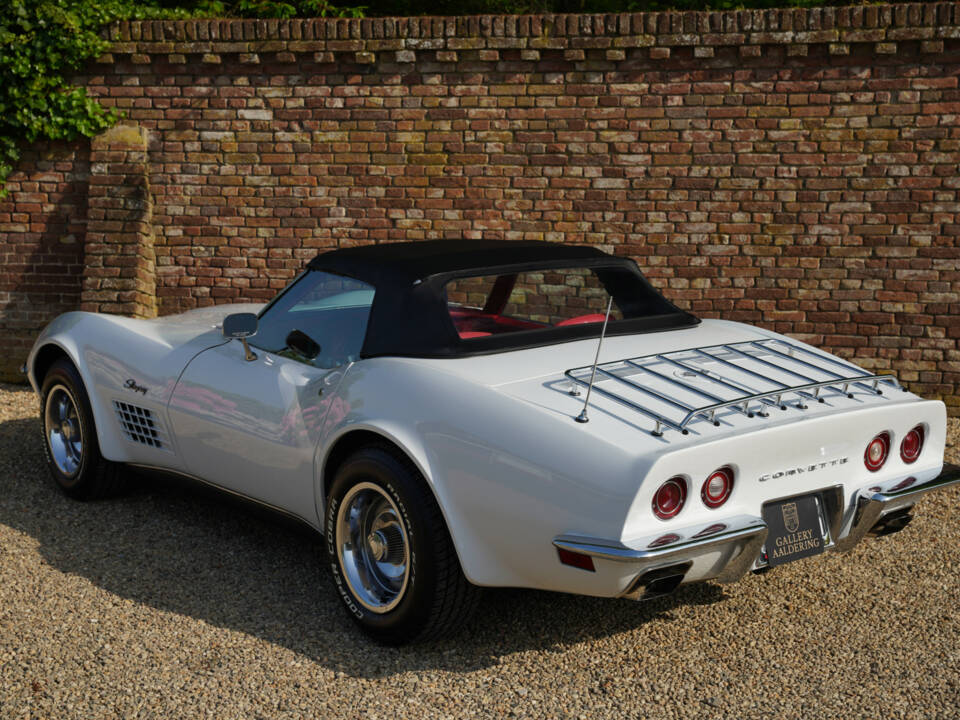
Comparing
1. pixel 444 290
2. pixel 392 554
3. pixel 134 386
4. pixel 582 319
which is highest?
pixel 444 290

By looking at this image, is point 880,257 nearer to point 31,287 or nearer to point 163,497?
point 163,497

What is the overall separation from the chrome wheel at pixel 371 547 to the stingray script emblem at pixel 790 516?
4.35ft

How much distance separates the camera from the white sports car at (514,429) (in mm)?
3438

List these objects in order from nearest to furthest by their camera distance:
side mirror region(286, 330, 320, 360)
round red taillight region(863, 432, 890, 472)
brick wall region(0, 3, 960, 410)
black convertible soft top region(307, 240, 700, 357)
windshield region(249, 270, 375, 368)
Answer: round red taillight region(863, 432, 890, 472)
black convertible soft top region(307, 240, 700, 357)
windshield region(249, 270, 375, 368)
side mirror region(286, 330, 320, 360)
brick wall region(0, 3, 960, 410)

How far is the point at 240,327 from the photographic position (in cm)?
465

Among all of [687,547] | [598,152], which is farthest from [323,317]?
[598,152]

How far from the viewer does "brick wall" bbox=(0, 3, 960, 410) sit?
7.62 meters

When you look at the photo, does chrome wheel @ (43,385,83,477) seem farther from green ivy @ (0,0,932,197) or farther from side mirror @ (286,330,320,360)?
green ivy @ (0,0,932,197)

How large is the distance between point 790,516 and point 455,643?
50.8 inches

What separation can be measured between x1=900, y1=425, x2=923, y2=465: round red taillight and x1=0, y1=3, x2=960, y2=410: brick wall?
152 inches

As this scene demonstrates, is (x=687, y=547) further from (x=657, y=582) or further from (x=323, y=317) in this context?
(x=323, y=317)

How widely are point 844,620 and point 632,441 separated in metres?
1.40

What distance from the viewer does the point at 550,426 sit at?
351 centimetres

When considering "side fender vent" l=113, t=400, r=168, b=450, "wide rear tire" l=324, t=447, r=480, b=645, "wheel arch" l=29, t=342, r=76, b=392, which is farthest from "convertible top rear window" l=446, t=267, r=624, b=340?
"wheel arch" l=29, t=342, r=76, b=392
